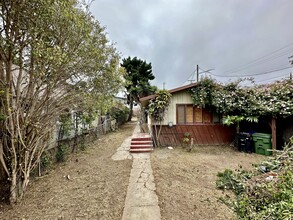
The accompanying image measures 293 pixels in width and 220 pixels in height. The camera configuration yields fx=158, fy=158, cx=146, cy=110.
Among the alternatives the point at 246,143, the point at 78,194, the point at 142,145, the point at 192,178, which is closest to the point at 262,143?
the point at 246,143

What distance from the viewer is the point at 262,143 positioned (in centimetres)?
783

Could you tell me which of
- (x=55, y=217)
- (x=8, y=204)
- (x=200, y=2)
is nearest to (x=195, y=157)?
(x=55, y=217)

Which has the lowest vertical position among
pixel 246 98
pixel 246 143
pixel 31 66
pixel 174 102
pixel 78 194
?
pixel 78 194

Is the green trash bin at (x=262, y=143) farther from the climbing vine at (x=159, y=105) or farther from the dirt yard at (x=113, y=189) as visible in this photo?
→ the climbing vine at (x=159, y=105)

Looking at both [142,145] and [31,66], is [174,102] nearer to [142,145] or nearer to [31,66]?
[142,145]

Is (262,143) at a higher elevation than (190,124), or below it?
below

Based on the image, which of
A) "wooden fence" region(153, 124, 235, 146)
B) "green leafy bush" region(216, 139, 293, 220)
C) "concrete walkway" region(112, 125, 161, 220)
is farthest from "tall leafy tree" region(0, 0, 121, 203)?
"wooden fence" region(153, 124, 235, 146)

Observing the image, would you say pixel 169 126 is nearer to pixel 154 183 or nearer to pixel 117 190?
pixel 154 183

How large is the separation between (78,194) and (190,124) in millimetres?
6906

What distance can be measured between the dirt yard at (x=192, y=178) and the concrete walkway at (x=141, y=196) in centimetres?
16

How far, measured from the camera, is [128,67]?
69.3 ft

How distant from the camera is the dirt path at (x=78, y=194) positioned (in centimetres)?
326

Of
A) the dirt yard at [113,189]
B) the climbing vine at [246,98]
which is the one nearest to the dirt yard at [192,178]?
the dirt yard at [113,189]

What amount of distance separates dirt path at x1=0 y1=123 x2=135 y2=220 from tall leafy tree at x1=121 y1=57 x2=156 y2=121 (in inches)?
591
